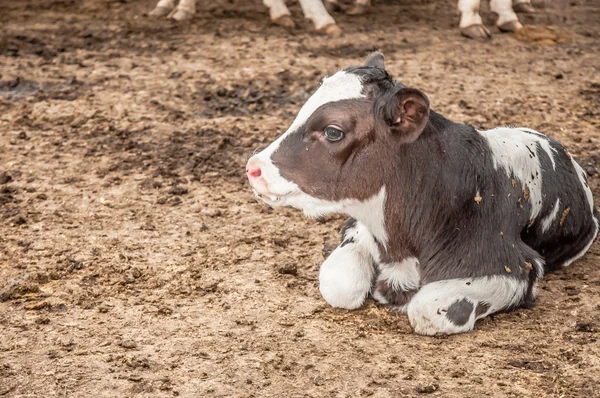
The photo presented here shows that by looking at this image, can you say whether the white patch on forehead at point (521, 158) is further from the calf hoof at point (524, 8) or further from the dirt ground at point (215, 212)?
the calf hoof at point (524, 8)

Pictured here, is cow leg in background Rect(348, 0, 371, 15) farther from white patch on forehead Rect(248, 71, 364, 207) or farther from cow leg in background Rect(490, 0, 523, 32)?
white patch on forehead Rect(248, 71, 364, 207)

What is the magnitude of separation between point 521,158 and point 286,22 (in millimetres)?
5431

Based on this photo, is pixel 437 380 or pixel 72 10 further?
pixel 72 10

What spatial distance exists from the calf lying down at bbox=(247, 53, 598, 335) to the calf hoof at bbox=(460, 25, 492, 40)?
4.90 metres

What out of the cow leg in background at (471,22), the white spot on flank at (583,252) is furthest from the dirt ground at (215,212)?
the cow leg in background at (471,22)

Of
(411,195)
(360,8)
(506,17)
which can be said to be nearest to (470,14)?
(506,17)

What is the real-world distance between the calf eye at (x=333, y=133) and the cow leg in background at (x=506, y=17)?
19.0 ft

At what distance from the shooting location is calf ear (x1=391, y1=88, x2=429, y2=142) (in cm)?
402

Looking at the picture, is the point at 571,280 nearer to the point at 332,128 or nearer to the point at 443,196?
the point at 443,196

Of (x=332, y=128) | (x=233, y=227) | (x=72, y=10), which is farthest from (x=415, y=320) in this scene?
(x=72, y=10)

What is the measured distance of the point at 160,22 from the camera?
9.99 m

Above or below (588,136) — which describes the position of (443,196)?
above

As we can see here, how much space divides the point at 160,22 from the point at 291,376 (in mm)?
6712

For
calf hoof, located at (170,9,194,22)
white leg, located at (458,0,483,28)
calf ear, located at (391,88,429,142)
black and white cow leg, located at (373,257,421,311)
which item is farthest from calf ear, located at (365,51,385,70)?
calf hoof, located at (170,9,194,22)
